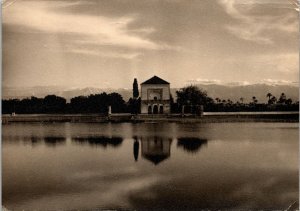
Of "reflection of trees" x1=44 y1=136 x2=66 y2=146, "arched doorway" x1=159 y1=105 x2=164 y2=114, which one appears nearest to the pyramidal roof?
"arched doorway" x1=159 y1=105 x2=164 y2=114

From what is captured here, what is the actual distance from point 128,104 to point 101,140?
1.12ft

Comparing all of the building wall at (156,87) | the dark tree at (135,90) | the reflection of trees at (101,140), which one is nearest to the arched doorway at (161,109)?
the building wall at (156,87)

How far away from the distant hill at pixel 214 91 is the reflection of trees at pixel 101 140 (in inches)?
12.4

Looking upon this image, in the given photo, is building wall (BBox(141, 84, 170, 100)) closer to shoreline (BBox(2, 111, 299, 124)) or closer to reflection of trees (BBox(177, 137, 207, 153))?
shoreline (BBox(2, 111, 299, 124))

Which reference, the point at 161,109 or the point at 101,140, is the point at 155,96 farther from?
the point at 101,140

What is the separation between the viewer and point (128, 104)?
311 cm

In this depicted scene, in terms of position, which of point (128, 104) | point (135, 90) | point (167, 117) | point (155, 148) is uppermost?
point (135, 90)

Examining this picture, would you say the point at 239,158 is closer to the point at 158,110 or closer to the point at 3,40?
the point at 158,110

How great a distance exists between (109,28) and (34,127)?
95 cm

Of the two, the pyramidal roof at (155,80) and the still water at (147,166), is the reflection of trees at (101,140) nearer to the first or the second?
the still water at (147,166)

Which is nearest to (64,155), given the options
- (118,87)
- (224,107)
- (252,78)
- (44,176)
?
(44,176)

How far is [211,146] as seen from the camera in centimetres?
313

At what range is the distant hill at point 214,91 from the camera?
9.84ft

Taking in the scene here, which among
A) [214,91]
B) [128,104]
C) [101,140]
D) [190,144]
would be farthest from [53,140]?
[214,91]
